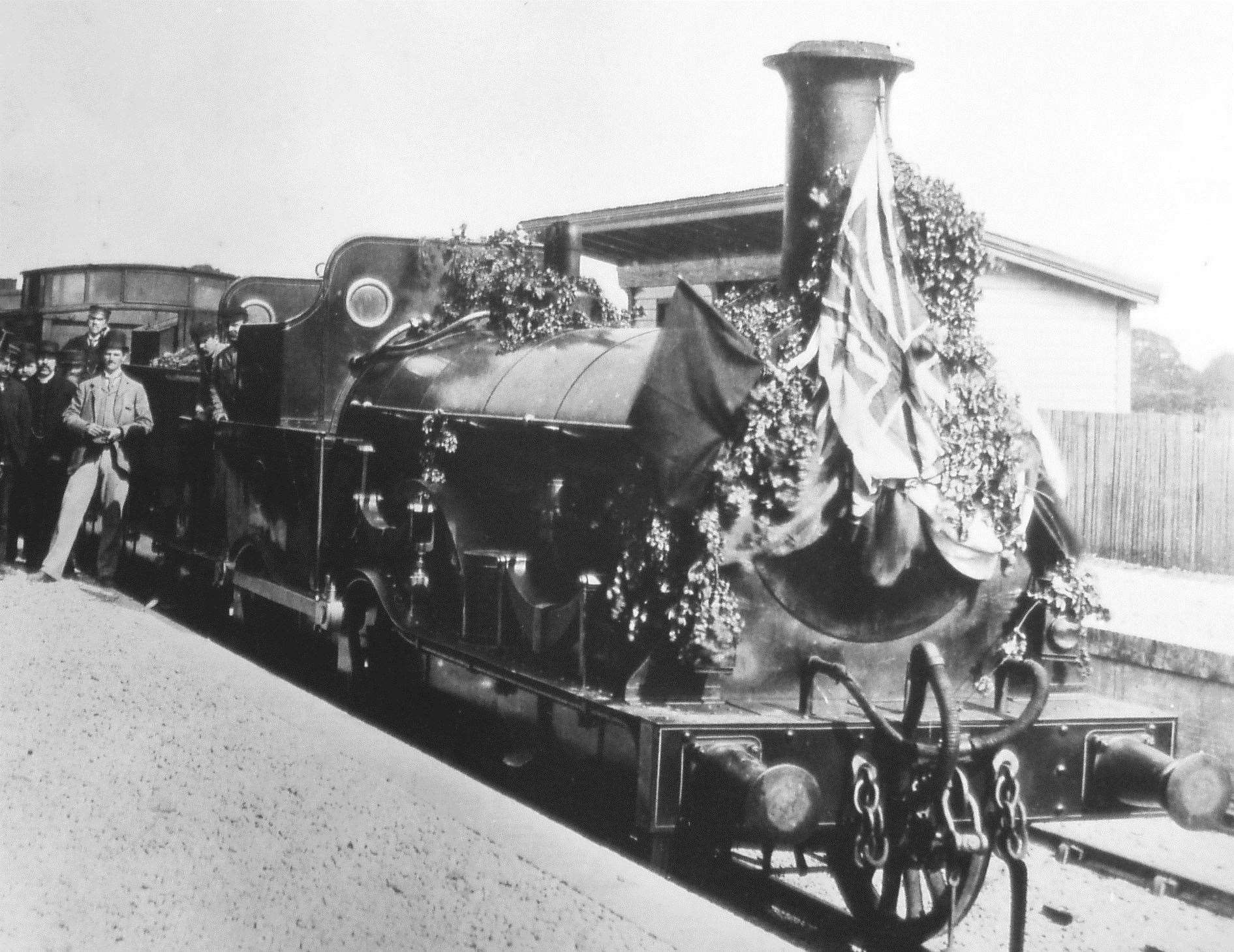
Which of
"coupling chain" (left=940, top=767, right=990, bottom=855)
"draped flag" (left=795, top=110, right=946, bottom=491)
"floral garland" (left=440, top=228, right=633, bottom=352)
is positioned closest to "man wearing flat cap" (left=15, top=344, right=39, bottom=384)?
"floral garland" (left=440, top=228, right=633, bottom=352)

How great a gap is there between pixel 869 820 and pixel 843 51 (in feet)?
9.16

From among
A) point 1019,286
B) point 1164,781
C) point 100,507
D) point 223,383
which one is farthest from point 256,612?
point 1019,286

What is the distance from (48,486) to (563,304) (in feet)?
19.8

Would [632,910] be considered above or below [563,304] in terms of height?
below

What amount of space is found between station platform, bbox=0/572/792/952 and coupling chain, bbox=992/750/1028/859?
3.77 feet

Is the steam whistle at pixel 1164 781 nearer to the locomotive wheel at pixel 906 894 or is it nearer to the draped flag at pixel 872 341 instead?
the locomotive wheel at pixel 906 894

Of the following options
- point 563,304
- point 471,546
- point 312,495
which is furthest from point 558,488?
point 312,495

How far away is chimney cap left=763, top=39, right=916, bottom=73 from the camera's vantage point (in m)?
4.86

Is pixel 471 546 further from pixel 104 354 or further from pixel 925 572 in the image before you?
pixel 104 354

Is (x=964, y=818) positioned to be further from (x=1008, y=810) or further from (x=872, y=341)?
(x=872, y=341)

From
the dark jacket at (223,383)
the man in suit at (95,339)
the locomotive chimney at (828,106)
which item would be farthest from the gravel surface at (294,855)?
the man in suit at (95,339)

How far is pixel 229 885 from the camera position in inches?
161

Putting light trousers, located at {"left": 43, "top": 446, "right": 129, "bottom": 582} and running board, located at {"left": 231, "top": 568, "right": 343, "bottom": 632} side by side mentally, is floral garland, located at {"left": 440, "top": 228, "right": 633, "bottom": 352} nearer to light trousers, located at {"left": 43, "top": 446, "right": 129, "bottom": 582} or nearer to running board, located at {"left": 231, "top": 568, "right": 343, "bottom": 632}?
running board, located at {"left": 231, "top": 568, "right": 343, "bottom": 632}

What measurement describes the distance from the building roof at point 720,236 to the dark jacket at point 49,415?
5192 mm
